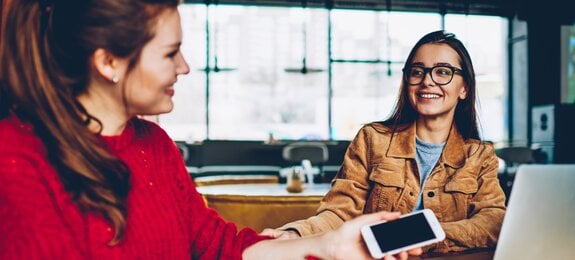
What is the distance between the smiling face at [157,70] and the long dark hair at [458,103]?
0.88 m

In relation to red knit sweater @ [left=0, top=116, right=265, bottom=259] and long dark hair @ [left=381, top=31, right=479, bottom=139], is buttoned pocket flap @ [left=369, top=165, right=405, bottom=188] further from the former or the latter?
red knit sweater @ [left=0, top=116, right=265, bottom=259]

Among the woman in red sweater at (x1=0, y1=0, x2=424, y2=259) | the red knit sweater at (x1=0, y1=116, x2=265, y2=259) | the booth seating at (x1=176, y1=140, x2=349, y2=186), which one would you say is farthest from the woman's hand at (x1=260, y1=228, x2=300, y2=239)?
the booth seating at (x1=176, y1=140, x2=349, y2=186)

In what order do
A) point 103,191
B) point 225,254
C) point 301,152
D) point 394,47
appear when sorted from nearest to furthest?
point 103,191
point 225,254
point 301,152
point 394,47

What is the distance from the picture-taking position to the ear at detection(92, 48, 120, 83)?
3.38 feet

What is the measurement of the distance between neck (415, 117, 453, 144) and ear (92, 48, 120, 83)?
3.39 ft

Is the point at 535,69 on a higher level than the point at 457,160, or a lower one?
higher

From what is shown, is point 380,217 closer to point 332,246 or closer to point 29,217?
point 332,246

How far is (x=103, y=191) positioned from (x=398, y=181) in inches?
37.7

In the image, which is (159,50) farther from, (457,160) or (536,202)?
(457,160)

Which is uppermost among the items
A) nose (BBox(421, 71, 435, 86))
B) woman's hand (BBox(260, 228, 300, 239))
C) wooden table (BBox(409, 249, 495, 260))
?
nose (BBox(421, 71, 435, 86))

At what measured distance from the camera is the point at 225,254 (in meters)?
1.31

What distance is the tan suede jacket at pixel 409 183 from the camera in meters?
1.69

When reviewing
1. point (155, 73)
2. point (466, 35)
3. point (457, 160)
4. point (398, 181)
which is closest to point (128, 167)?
point (155, 73)

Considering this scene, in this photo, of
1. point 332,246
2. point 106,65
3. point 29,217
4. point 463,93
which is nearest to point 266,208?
point 463,93
